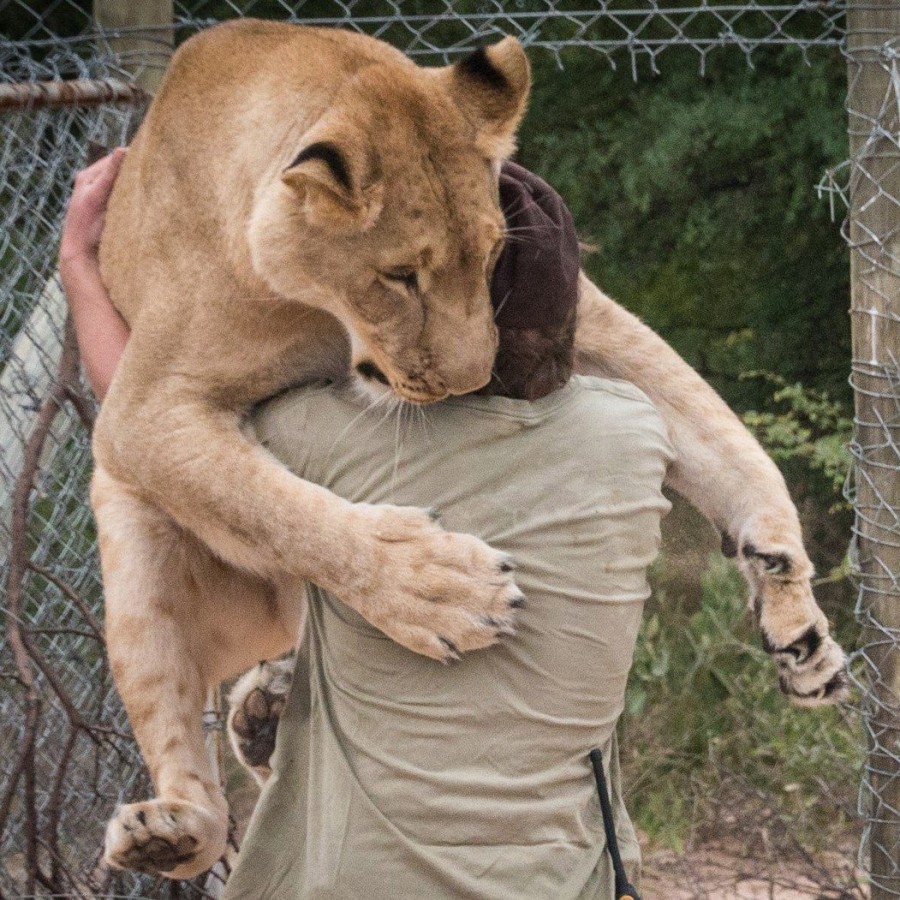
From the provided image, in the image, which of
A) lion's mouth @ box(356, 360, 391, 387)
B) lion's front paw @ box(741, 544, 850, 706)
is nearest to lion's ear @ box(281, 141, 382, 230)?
lion's mouth @ box(356, 360, 391, 387)

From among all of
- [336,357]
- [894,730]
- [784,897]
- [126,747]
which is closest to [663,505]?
[336,357]

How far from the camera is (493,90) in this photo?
10.3ft

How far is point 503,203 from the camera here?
9.88 feet

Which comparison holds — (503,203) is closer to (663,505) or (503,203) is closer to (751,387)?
(663,505)

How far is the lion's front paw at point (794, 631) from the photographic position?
3.36 m

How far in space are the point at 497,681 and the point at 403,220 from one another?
88cm

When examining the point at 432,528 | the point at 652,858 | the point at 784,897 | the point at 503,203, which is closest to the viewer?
the point at 432,528

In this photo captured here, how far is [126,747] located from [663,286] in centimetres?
376

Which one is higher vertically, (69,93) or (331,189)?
(331,189)

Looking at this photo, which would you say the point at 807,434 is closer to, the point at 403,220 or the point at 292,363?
the point at 292,363

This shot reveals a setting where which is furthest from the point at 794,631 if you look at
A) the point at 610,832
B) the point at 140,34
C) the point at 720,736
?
the point at 720,736

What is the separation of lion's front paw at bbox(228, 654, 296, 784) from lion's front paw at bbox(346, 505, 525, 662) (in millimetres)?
773

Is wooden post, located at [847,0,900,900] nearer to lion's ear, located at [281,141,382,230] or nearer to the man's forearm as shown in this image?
lion's ear, located at [281,141,382,230]

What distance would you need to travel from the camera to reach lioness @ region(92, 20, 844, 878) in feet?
9.21
